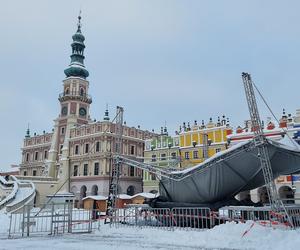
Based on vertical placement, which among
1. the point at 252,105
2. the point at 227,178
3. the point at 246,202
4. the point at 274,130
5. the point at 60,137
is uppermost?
the point at 60,137

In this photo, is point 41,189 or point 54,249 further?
point 41,189

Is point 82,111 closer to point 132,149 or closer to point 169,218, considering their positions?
point 132,149

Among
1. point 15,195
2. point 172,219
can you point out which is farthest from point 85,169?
point 172,219

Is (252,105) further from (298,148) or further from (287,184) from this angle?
(287,184)

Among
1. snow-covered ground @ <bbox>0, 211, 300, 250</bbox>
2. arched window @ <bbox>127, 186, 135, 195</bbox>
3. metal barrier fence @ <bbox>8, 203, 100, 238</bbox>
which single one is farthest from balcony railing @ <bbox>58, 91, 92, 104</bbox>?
snow-covered ground @ <bbox>0, 211, 300, 250</bbox>

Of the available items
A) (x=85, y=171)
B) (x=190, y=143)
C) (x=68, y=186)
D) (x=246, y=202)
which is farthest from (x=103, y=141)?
(x=246, y=202)

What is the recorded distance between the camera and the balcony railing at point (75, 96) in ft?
179

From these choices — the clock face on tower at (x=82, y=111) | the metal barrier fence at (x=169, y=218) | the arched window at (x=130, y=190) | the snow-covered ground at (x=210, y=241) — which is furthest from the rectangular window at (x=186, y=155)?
the snow-covered ground at (x=210, y=241)

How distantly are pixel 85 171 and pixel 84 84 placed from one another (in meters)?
15.9

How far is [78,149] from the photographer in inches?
2041

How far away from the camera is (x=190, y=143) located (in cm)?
4238

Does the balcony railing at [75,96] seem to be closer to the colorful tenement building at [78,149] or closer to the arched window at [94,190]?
the colorful tenement building at [78,149]

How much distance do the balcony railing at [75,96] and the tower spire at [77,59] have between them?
3625 millimetres

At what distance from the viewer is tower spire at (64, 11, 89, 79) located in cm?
5694
